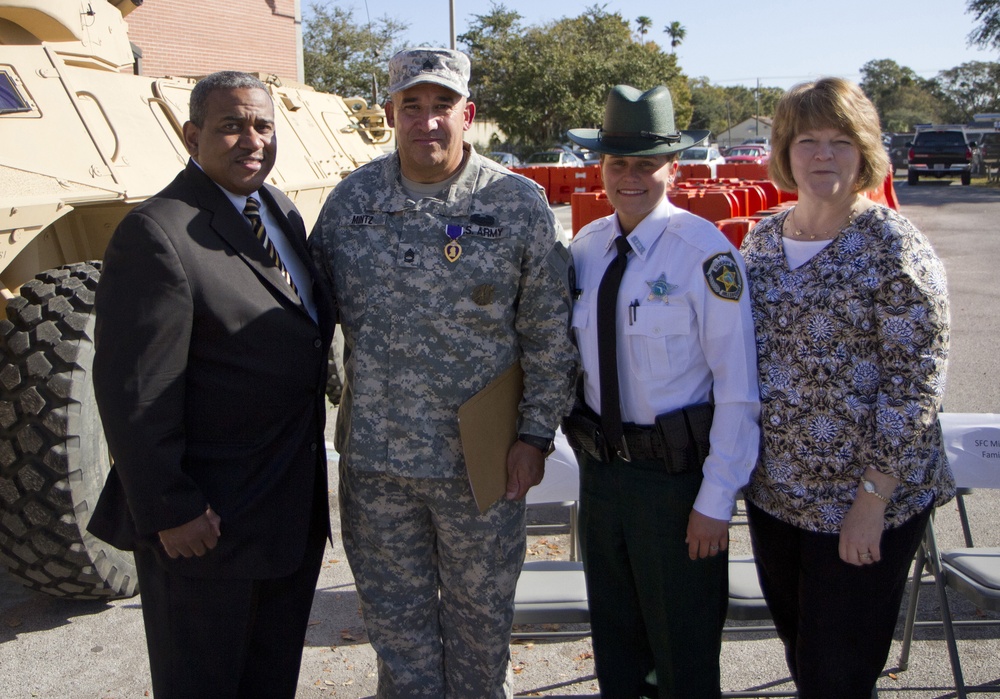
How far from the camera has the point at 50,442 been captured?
12.3ft

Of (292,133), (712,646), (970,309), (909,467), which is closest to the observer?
(909,467)

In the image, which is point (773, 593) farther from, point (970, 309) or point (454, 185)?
point (970, 309)

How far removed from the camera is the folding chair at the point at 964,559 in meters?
3.13

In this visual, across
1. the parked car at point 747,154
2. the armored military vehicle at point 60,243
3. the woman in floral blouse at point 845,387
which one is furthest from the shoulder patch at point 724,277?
the parked car at point 747,154

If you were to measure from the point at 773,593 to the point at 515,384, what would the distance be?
2.96 ft

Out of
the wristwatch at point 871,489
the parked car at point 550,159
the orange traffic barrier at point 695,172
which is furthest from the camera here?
the parked car at point 550,159

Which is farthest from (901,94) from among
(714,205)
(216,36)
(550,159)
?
(714,205)

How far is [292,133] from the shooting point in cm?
686

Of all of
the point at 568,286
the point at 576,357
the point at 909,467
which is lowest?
the point at 909,467

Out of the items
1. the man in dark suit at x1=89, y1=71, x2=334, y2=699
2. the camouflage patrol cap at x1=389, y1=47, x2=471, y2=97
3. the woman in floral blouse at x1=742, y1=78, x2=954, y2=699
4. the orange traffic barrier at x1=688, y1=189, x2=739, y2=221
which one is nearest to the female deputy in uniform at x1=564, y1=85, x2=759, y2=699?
the woman in floral blouse at x1=742, y1=78, x2=954, y2=699

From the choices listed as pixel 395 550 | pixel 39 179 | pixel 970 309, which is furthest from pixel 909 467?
pixel 970 309

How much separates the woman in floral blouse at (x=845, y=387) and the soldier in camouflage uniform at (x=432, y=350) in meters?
0.59

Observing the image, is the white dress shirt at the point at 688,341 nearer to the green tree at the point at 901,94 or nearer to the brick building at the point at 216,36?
the brick building at the point at 216,36

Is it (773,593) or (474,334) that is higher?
(474,334)
